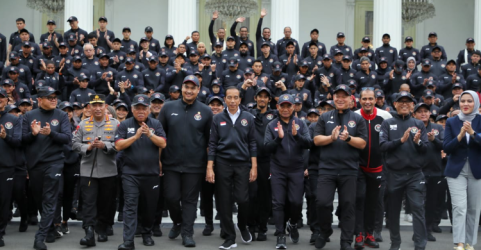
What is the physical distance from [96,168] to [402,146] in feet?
14.1

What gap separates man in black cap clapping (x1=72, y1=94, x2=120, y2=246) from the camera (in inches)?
345

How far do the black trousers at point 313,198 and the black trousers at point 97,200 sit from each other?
303 centimetres

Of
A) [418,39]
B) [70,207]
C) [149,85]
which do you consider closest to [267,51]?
[149,85]

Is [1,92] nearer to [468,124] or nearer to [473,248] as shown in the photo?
[468,124]

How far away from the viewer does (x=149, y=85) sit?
1516 centimetres

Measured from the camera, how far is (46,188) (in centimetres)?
863

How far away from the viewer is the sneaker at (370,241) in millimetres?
9000

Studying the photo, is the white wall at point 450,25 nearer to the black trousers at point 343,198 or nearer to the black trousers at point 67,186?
the black trousers at point 343,198

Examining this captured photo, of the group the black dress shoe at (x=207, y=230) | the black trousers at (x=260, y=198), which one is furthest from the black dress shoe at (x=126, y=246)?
the black trousers at (x=260, y=198)

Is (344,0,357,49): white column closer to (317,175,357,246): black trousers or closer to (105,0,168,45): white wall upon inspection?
(105,0,168,45): white wall

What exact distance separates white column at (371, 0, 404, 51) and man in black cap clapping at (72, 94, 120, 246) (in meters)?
12.8

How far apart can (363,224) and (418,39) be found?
693 inches

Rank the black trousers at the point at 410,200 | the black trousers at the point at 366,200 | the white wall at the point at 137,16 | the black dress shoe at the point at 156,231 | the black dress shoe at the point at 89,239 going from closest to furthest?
the black trousers at the point at 410,200 → the black dress shoe at the point at 89,239 → the black trousers at the point at 366,200 → the black dress shoe at the point at 156,231 → the white wall at the point at 137,16

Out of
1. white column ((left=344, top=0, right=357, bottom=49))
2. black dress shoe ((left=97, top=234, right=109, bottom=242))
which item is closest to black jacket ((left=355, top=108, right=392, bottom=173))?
black dress shoe ((left=97, top=234, right=109, bottom=242))
